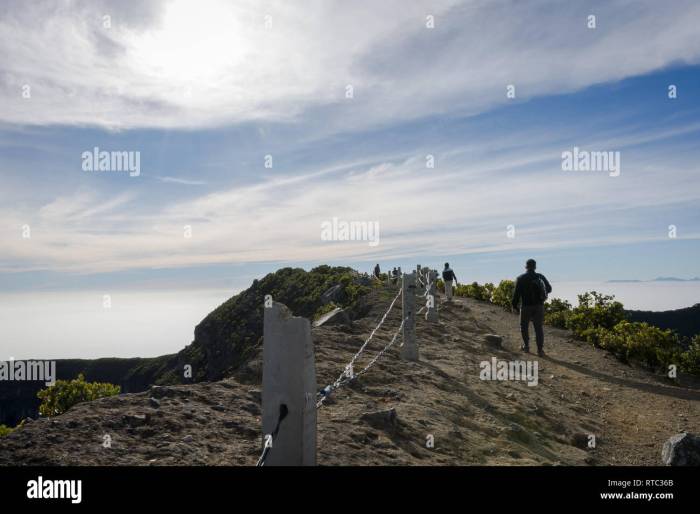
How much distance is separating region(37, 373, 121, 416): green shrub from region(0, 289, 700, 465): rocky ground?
29.7 ft

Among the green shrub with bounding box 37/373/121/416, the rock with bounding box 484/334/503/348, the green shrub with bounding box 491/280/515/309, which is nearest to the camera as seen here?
the rock with bounding box 484/334/503/348

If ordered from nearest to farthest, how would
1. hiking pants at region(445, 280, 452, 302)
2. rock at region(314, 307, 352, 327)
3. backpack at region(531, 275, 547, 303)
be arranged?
backpack at region(531, 275, 547, 303) < rock at region(314, 307, 352, 327) < hiking pants at region(445, 280, 452, 302)

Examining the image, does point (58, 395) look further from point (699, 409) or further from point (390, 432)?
point (699, 409)

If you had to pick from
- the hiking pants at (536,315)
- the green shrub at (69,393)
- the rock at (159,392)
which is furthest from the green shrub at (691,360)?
the green shrub at (69,393)

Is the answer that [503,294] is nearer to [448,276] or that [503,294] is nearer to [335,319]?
[448,276]

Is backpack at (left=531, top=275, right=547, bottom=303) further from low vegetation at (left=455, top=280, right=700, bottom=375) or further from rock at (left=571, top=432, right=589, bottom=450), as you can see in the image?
rock at (left=571, top=432, right=589, bottom=450)

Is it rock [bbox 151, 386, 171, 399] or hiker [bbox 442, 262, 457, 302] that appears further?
hiker [bbox 442, 262, 457, 302]

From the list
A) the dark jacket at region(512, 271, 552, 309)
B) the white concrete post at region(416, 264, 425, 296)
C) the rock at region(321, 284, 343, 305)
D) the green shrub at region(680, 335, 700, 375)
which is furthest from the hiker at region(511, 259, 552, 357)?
the rock at region(321, 284, 343, 305)

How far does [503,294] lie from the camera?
84.7ft

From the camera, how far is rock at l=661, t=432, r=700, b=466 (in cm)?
671

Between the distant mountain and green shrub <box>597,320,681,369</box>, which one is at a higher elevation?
green shrub <box>597,320,681,369</box>

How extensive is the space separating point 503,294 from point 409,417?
20.2m
